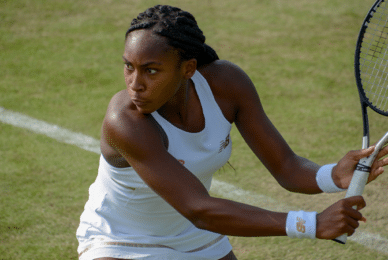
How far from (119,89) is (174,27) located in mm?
3458

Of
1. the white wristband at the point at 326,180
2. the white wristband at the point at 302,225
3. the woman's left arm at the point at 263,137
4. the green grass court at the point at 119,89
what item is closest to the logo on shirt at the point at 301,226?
the white wristband at the point at 302,225

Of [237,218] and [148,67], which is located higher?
[148,67]

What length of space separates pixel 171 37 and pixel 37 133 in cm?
298

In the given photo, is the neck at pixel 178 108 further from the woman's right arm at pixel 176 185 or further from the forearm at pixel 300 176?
the forearm at pixel 300 176

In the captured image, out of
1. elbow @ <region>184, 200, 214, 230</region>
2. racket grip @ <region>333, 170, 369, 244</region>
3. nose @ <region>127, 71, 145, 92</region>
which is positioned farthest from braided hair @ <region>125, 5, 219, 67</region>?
racket grip @ <region>333, 170, 369, 244</region>

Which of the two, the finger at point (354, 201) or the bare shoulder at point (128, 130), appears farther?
the bare shoulder at point (128, 130)

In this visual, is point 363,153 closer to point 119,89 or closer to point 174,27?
point 174,27

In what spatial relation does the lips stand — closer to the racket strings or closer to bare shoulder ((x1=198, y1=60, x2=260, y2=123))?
bare shoulder ((x1=198, y1=60, x2=260, y2=123))

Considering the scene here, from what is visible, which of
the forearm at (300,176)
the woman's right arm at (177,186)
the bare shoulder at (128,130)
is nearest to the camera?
the woman's right arm at (177,186)

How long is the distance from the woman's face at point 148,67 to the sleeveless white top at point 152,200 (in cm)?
23

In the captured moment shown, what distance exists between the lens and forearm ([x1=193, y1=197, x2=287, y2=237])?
1870mm

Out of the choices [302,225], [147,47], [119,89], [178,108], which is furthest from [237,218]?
[119,89]

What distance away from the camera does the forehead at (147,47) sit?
1.96 m

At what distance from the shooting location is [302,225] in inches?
71.1
